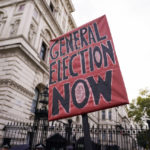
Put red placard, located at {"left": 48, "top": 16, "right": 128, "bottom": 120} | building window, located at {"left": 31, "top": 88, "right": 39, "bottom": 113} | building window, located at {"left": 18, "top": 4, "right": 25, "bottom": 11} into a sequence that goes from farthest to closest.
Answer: building window, located at {"left": 18, "top": 4, "right": 25, "bottom": 11}
building window, located at {"left": 31, "top": 88, "right": 39, "bottom": 113}
red placard, located at {"left": 48, "top": 16, "right": 128, "bottom": 120}

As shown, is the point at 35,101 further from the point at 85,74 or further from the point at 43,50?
the point at 85,74

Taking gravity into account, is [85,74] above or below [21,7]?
below

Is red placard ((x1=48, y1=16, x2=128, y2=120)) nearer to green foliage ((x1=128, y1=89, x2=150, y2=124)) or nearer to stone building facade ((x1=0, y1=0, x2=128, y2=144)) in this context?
stone building facade ((x1=0, y1=0, x2=128, y2=144))

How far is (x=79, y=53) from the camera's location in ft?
11.8

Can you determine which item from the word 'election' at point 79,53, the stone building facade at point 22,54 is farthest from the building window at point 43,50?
the word 'election' at point 79,53

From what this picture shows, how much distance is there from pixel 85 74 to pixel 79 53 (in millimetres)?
661

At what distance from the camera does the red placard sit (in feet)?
9.23

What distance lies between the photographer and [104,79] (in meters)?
2.97

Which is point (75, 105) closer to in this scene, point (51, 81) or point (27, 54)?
point (51, 81)

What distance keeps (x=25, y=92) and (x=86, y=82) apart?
9.72 metres

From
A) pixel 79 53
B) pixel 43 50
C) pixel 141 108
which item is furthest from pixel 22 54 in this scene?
pixel 141 108

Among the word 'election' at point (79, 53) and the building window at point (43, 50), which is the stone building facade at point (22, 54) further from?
the word 'election' at point (79, 53)

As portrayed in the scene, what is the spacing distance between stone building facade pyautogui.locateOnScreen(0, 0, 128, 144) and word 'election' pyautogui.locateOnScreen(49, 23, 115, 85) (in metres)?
7.58

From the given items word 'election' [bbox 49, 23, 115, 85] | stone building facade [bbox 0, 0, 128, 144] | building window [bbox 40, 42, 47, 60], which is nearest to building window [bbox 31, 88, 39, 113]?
stone building facade [bbox 0, 0, 128, 144]
